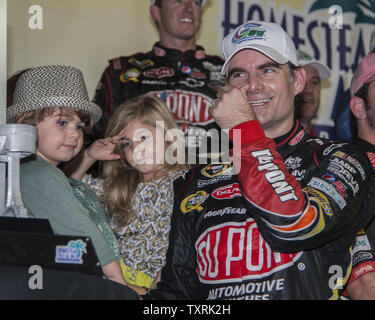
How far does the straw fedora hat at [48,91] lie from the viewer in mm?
2061

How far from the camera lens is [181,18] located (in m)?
3.69

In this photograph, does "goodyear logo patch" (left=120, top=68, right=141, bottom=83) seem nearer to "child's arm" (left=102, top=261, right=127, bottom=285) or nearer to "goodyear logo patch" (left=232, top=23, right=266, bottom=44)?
"goodyear logo patch" (left=232, top=23, right=266, bottom=44)

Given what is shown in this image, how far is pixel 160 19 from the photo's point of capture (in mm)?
3758

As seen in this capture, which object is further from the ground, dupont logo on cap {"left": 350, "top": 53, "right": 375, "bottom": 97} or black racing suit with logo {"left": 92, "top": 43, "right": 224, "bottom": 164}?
dupont logo on cap {"left": 350, "top": 53, "right": 375, "bottom": 97}

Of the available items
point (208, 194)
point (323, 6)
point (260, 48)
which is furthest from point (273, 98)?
point (323, 6)

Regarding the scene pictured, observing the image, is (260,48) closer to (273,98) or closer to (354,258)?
(273,98)

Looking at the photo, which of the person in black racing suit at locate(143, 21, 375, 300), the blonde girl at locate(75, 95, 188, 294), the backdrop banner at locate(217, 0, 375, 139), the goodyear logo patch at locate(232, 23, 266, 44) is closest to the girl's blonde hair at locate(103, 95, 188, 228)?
the blonde girl at locate(75, 95, 188, 294)

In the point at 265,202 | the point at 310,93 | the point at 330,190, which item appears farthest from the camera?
the point at 310,93

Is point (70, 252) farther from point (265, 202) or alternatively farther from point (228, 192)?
point (228, 192)

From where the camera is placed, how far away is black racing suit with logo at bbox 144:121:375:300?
5.36 ft

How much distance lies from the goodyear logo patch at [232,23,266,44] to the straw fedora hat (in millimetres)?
535

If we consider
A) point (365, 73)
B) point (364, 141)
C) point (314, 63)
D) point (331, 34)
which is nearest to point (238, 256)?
point (364, 141)

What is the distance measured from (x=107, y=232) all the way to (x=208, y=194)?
406mm

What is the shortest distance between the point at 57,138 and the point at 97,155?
582 mm
